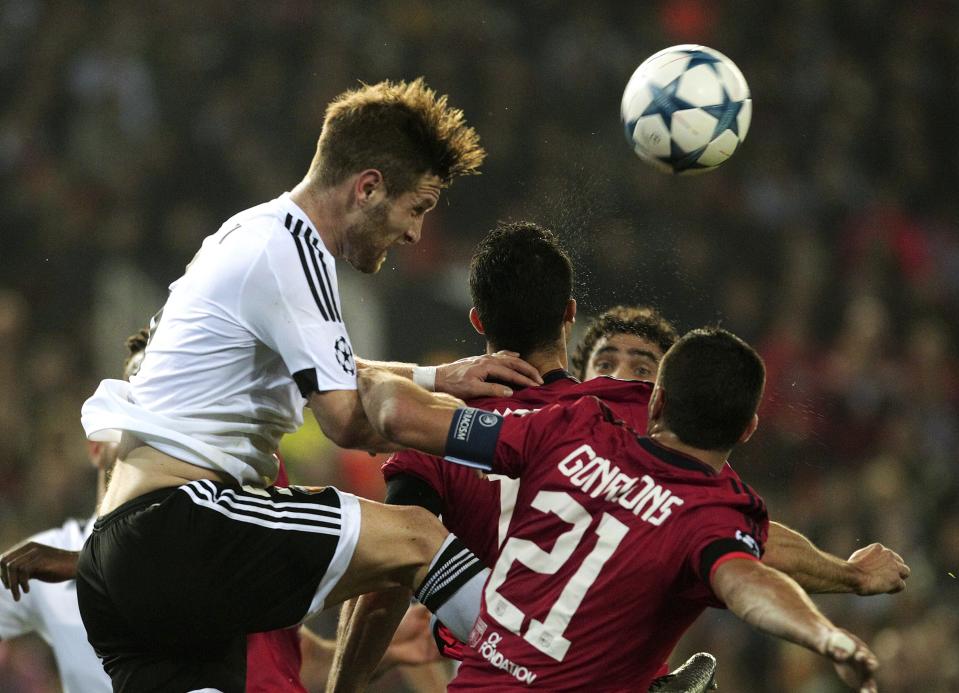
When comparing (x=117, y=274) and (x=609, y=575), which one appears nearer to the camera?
(x=609, y=575)

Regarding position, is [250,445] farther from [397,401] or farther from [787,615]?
[787,615]

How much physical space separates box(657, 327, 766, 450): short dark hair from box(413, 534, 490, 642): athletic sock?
2.50 ft

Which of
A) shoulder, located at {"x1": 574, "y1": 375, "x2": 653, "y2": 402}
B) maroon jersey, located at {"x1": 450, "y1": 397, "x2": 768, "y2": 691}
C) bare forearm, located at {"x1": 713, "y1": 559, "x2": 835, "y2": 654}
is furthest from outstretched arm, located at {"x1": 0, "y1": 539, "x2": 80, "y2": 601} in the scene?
bare forearm, located at {"x1": 713, "y1": 559, "x2": 835, "y2": 654}

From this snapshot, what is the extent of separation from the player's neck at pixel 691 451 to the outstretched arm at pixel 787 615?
0.32 metres

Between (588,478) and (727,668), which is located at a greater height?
(588,478)

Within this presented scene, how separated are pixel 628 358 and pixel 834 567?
41.1 inches

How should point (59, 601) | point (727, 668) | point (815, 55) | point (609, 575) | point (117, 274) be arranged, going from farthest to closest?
1. point (815, 55)
2. point (117, 274)
3. point (727, 668)
4. point (59, 601)
5. point (609, 575)

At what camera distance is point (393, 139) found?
11.5 feet

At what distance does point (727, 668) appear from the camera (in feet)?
23.5

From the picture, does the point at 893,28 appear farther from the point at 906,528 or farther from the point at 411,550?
the point at 411,550

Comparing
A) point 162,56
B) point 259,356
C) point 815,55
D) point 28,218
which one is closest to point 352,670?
point 259,356

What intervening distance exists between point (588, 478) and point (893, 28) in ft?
29.2

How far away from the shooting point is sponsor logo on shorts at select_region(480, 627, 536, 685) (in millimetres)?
2885

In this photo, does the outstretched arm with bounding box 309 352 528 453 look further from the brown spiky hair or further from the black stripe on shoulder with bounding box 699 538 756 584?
the black stripe on shoulder with bounding box 699 538 756 584
